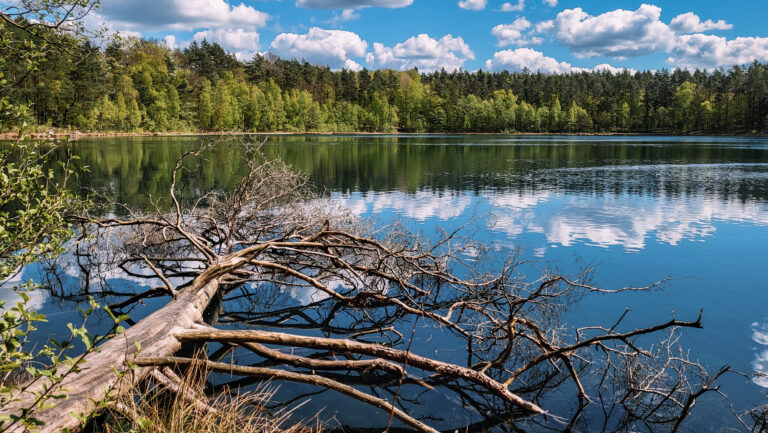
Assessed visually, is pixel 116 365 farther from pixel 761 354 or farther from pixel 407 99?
pixel 407 99

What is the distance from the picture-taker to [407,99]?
445 feet

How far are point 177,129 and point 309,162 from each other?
61.0m

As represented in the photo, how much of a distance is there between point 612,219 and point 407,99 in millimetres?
121166

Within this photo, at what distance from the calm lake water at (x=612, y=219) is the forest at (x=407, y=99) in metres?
57.4

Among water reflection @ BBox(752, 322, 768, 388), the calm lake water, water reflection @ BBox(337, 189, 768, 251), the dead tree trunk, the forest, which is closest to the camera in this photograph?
the dead tree trunk

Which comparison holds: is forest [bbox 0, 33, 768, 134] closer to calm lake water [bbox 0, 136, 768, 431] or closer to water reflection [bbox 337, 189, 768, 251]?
calm lake water [bbox 0, 136, 768, 431]

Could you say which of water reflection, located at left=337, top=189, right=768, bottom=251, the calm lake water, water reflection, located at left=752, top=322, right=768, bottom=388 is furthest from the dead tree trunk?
water reflection, located at left=337, top=189, right=768, bottom=251

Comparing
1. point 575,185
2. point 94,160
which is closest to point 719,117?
point 575,185

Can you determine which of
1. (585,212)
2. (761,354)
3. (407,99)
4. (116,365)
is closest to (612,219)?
(585,212)

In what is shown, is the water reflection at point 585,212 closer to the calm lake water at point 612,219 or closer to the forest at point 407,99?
the calm lake water at point 612,219

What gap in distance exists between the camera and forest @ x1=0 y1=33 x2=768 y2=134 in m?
91.6

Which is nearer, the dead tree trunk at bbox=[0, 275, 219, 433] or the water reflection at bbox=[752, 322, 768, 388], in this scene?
the dead tree trunk at bbox=[0, 275, 219, 433]

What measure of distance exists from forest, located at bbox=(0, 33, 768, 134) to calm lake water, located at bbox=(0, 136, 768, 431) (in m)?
57.4

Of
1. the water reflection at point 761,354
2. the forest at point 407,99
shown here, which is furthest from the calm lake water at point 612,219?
the forest at point 407,99
